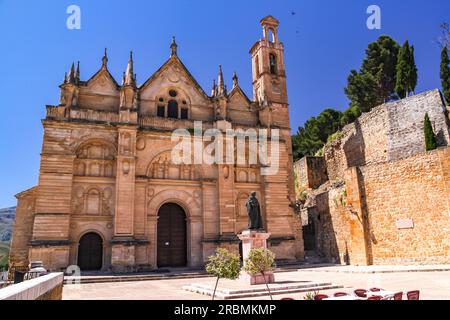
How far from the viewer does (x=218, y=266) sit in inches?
355

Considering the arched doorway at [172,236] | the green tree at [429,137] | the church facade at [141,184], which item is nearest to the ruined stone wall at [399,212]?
the church facade at [141,184]

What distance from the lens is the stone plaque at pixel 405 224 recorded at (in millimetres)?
19255

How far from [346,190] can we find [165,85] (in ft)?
47.5

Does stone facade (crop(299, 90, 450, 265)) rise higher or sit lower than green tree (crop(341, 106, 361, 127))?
lower

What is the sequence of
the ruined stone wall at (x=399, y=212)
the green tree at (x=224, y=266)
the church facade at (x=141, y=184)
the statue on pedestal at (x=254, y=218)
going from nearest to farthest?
the green tree at (x=224, y=266)
the statue on pedestal at (x=254, y=218)
the ruined stone wall at (x=399, y=212)
the church facade at (x=141, y=184)

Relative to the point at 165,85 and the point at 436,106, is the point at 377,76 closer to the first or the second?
the point at 436,106

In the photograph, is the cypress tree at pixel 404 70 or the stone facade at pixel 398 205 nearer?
the stone facade at pixel 398 205

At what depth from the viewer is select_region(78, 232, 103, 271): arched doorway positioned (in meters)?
21.3

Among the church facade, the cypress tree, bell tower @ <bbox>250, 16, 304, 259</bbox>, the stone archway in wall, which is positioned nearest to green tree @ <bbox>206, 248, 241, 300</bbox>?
the church facade

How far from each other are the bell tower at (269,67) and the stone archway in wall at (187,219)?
1045 centimetres

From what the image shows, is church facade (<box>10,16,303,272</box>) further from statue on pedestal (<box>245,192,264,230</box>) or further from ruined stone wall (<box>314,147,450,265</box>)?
statue on pedestal (<box>245,192,264,230</box>)

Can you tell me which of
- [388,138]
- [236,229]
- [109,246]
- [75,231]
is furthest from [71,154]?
[388,138]

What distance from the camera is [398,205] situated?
19.9m

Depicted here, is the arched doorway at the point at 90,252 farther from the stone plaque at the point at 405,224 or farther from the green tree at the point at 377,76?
the green tree at the point at 377,76
